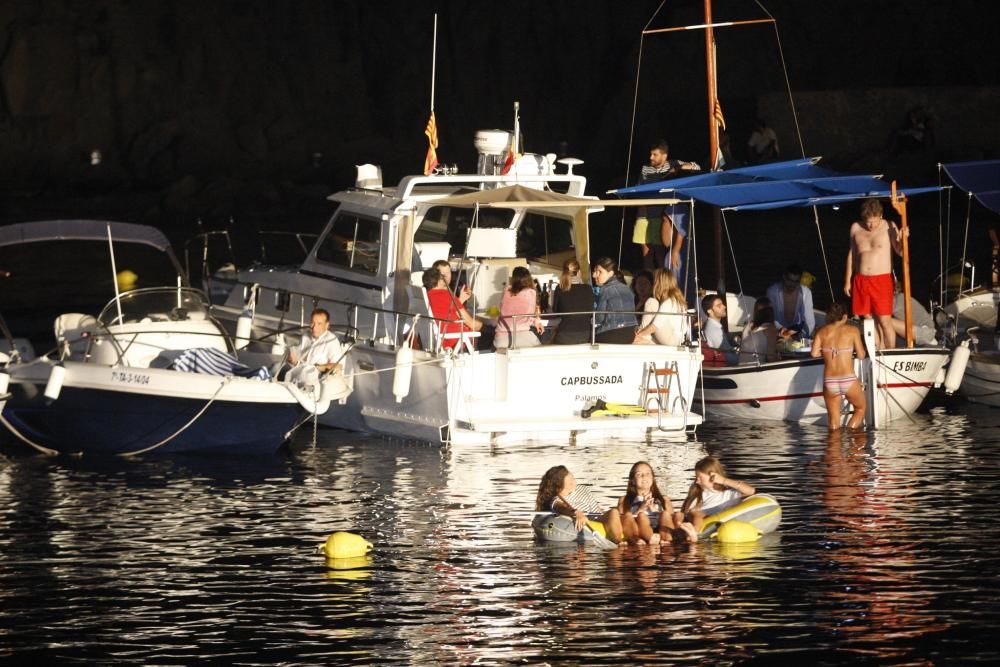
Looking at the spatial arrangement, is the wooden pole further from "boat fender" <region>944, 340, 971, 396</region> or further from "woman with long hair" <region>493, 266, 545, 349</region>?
"woman with long hair" <region>493, 266, 545, 349</region>

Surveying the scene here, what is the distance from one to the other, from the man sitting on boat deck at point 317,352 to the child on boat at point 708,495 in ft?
16.3

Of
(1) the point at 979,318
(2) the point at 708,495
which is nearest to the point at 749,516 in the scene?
(2) the point at 708,495

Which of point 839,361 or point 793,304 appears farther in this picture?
point 793,304

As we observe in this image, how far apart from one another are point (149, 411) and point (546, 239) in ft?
17.1

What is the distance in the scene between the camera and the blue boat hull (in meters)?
17.8

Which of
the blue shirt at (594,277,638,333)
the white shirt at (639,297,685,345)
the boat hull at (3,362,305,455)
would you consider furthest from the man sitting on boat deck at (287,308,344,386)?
the white shirt at (639,297,685,345)

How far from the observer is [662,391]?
60.5ft

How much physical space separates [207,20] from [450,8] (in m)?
9.45

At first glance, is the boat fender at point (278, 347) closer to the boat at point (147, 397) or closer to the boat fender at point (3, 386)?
the boat at point (147, 397)

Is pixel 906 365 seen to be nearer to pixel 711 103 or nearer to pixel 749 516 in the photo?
pixel 711 103

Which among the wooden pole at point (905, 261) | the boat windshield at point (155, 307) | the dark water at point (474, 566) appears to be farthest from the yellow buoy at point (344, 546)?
the wooden pole at point (905, 261)

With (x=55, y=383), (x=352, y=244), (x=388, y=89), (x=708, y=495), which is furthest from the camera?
(x=388, y=89)

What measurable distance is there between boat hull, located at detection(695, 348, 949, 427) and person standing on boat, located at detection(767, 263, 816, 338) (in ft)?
3.21

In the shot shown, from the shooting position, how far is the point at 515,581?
12992mm
